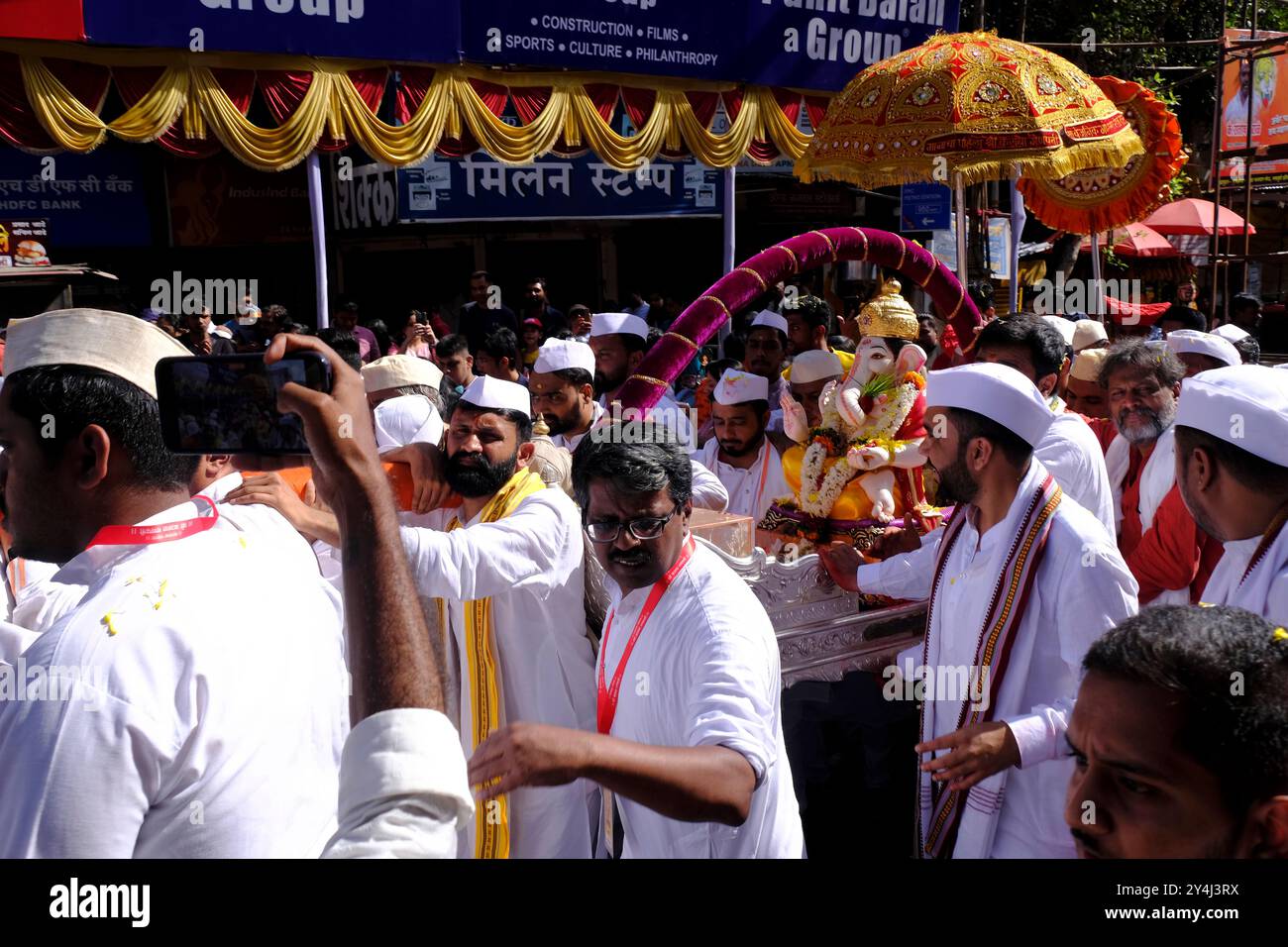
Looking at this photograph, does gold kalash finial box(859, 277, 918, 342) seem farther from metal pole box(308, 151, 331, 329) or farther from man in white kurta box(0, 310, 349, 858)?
metal pole box(308, 151, 331, 329)

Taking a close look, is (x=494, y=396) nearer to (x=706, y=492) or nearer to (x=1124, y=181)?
(x=706, y=492)

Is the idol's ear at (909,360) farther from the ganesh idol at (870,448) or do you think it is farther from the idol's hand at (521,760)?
the idol's hand at (521,760)

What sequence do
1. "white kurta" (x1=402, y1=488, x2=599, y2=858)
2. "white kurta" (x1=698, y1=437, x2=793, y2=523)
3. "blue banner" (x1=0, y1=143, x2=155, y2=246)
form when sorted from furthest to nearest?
"blue banner" (x1=0, y1=143, x2=155, y2=246), "white kurta" (x1=698, y1=437, x2=793, y2=523), "white kurta" (x1=402, y1=488, x2=599, y2=858)

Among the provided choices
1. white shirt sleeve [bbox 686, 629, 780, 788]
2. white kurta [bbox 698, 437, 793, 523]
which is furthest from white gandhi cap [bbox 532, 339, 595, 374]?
white shirt sleeve [bbox 686, 629, 780, 788]

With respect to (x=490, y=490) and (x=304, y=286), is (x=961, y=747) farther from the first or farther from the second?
(x=304, y=286)

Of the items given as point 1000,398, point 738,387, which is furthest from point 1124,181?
point 1000,398

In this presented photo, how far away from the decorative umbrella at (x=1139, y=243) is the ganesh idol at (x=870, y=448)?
13.4 m

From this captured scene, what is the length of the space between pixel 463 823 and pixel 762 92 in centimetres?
1107

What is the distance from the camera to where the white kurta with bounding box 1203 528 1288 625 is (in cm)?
225

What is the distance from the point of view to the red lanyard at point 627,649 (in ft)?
7.90

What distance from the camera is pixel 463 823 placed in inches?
48.6

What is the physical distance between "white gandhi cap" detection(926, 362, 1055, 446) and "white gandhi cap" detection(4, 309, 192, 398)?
185 centimetres

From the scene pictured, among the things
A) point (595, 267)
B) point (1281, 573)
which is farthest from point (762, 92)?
point (1281, 573)

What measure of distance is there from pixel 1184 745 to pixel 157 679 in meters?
1.21
